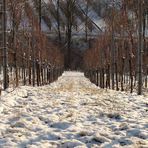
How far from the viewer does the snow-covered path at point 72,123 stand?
26.1 ft

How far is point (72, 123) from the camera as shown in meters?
9.53

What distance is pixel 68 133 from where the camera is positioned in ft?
28.3

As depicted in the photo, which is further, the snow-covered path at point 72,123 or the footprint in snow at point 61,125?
the footprint in snow at point 61,125

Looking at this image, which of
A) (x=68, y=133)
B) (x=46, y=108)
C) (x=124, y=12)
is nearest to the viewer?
(x=68, y=133)

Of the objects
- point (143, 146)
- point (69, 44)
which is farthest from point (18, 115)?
point (69, 44)

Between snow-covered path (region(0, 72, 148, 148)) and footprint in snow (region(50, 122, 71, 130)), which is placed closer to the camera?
snow-covered path (region(0, 72, 148, 148))

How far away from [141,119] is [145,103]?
295cm

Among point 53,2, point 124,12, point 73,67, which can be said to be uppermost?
point 53,2

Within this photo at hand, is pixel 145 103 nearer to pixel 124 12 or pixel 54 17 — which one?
pixel 124 12

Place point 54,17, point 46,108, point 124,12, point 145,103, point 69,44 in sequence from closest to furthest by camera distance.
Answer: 1. point 46,108
2. point 145,103
3. point 124,12
4. point 69,44
5. point 54,17

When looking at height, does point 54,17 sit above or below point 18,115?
above

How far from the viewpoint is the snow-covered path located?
26.1ft

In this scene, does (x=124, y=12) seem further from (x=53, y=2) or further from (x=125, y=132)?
(x=53, y=2)

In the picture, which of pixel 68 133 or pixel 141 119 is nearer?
pixel 68 133
